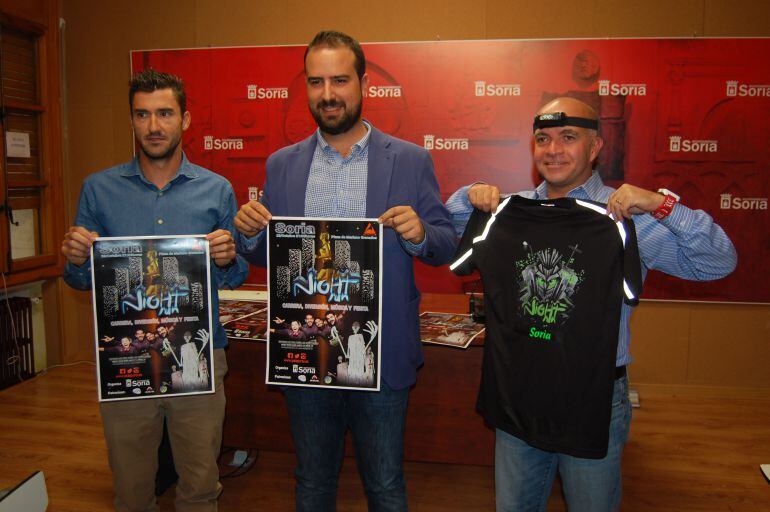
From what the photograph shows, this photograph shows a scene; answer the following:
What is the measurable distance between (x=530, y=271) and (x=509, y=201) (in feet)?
0.76

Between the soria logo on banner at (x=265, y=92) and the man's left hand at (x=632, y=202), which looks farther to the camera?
the soria logo on banner at (x=265, y=92)

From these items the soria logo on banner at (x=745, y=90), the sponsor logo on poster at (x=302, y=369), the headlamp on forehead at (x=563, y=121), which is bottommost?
the sponsor logo on poster at (x=302, y=369)

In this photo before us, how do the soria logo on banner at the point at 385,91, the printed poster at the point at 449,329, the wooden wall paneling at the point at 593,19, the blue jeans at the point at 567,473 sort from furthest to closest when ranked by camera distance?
the soria logo on banner at the point at 385,91 < the wooden wall paneling at the point at 593,19 < the printed poster at the point at 449,329 < the blue jeans at the point at 567,473

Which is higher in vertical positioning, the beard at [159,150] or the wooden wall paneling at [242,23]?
the wooden wall paneling at [242,23]

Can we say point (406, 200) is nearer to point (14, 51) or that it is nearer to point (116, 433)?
point (116, 433)

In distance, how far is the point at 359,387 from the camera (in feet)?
5.71

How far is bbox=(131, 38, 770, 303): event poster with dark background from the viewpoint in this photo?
4020mm

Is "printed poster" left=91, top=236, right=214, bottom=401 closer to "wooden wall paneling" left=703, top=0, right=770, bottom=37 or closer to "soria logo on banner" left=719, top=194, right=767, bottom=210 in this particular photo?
"soria logo on banner" left=719, top=194, right=767, bottom=210

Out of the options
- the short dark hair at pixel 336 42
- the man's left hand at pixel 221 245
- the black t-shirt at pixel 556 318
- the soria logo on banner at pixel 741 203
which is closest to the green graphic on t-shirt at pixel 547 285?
the black t-shirt at pixel 556 318

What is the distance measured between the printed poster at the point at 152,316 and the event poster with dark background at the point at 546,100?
8.58 feet

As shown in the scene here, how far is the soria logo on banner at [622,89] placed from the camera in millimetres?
4078

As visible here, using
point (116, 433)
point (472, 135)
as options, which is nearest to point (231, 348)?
point (116, 433)

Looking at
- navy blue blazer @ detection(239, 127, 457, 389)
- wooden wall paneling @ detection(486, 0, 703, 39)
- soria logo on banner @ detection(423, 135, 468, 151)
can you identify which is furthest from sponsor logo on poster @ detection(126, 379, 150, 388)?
wooden wall paneling @ detection(486, 0, 703, 39)

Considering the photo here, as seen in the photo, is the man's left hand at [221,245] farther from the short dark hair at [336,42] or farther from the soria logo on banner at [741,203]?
the soria logo on banner at [741,203]
